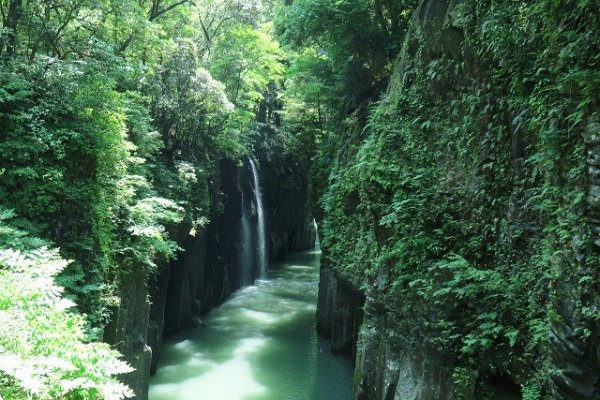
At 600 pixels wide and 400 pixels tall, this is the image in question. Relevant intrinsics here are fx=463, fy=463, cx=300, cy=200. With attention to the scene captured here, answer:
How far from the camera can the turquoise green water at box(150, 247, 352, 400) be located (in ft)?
41.9

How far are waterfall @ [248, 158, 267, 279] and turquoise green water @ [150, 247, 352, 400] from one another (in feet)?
16.4

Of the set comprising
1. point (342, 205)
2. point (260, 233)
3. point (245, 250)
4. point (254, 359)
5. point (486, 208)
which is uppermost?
point (342, 205)

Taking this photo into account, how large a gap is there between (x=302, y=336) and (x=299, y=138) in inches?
378

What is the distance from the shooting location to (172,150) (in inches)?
634

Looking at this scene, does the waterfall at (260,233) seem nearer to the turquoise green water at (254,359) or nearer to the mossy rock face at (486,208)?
the turquoise green water at (254,359)

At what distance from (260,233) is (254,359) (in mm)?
12199

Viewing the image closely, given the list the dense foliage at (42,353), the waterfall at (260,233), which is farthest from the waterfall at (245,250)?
the dense foliage at (42,353)

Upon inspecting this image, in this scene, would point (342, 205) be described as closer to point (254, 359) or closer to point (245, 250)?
point (254, 359)

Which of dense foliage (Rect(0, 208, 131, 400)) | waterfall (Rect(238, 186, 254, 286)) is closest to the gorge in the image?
dense foliage (Rect(0, 208, 131, 400))

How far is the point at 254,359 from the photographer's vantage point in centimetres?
1502

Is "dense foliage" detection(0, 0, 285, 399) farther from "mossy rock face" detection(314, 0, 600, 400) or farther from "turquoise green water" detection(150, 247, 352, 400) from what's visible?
"mossy rock face" detection(314, 0, 600, 400)

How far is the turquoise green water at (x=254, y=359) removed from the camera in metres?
12.8

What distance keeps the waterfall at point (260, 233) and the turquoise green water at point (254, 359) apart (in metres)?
4.99

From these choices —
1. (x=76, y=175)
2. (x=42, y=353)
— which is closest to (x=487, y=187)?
(x=42, y=353)
